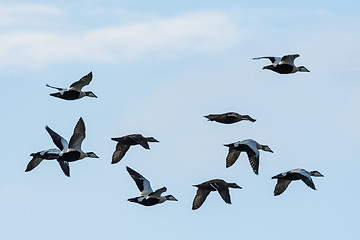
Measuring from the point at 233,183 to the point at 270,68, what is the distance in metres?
4.16

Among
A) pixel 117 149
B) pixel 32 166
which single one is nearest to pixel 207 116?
pixel 117 149

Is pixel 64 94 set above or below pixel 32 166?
above

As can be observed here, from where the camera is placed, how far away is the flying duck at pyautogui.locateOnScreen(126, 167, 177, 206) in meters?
36.6

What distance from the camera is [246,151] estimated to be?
36.3 meters

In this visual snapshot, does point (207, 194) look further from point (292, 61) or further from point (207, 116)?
point (292, 61)

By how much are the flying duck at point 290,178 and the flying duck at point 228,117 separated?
2150 mm

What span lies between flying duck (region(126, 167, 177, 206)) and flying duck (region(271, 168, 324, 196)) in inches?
143

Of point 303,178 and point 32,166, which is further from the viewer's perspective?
point 32,166

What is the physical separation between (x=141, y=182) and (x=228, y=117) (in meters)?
3.84

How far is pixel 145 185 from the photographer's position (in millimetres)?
37781

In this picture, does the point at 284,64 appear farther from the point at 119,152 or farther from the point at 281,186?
the point at 119,152

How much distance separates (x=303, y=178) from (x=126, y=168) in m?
6.37

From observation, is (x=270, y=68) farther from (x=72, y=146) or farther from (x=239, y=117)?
(x=72, y=146)

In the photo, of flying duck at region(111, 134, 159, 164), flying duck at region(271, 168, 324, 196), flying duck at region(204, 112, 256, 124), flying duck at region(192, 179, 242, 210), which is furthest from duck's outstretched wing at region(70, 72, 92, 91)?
flying duck at region(271, 168, 324, 196)
